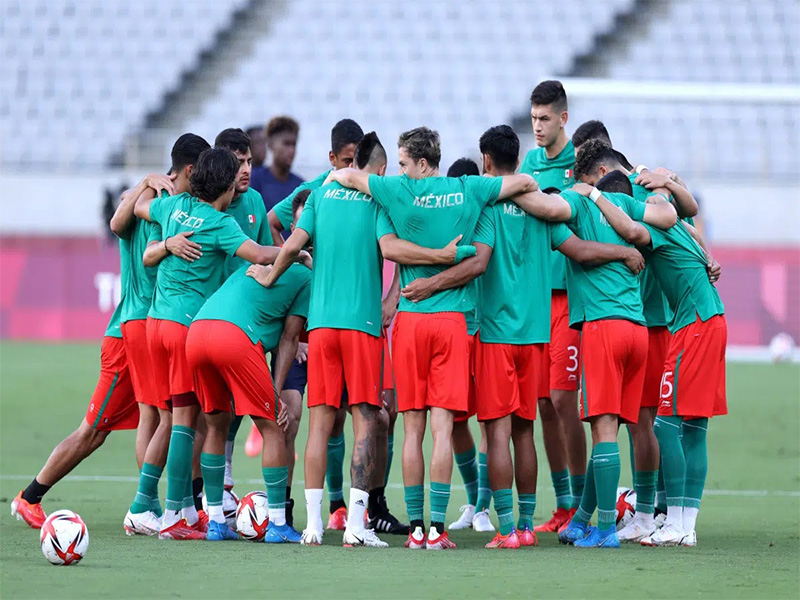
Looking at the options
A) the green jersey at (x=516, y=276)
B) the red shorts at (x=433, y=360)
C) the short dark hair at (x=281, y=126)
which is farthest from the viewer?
the short dark hair at (x=281, y=126)

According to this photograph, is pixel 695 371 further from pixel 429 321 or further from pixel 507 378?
pixel 429 321

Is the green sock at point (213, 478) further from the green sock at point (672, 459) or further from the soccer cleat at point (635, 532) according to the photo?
the green sock at point (672, 459)

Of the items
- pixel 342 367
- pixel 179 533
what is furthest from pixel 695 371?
pixel 179 533

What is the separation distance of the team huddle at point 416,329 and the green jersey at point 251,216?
26 centimetres

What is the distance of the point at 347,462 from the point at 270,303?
438 cm

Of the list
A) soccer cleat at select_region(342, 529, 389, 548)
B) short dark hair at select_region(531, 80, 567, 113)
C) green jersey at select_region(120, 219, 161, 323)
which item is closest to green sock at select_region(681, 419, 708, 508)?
soccer cleat at select_region(342, 529, 389, 548)

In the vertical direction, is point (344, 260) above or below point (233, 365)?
above

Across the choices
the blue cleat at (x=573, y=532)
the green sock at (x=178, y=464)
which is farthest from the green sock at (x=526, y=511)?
the green sock at (x=178, y=464)

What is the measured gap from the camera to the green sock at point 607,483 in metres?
6.90

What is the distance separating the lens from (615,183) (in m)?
7.28

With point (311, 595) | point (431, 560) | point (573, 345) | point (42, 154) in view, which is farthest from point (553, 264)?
point (42, 154)

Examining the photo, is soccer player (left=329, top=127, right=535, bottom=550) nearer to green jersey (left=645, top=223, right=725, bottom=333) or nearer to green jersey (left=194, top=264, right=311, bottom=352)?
green jersey (left=194, top=264, right=311, bottom=352)

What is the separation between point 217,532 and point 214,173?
76.6 inches

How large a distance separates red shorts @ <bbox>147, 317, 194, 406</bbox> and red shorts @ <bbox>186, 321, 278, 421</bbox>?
0.46 ft
